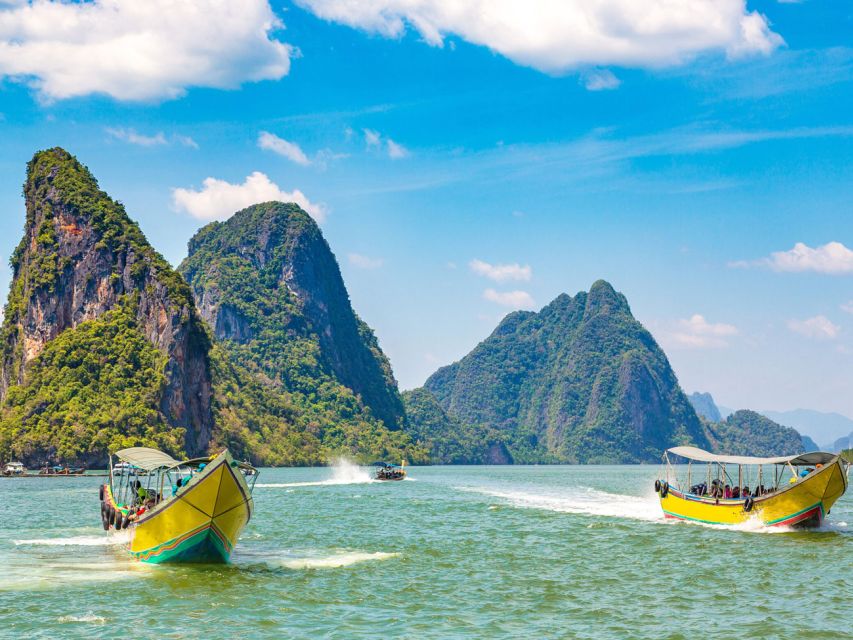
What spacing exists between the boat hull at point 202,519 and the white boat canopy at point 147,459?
1.92 m

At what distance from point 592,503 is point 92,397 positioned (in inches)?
3249

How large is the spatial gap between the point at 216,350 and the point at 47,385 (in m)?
66.7

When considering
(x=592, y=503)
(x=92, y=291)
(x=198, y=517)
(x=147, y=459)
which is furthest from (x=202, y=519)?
(x=92, y=291)

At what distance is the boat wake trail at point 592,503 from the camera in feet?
172

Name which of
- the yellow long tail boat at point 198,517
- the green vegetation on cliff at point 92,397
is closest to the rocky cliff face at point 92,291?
the green vegetation on cliff at point 92,397

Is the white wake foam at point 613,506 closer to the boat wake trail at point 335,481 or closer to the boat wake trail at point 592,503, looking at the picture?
the boat wake trail at point 592,503

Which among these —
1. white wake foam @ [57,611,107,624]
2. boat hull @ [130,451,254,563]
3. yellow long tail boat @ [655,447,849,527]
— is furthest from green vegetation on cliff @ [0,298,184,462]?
white wake foam @ [57,611,107,624]

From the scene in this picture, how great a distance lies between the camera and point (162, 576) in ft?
88.0

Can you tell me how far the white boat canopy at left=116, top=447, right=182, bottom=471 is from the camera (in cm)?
3006

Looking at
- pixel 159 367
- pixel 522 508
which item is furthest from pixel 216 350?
pixel 522 508

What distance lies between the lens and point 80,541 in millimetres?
35875

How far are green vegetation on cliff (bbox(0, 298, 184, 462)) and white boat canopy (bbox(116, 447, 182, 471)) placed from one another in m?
85.8

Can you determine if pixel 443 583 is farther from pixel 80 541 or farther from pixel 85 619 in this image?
pixel 80 541

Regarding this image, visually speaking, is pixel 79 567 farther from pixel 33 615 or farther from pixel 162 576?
pixel 33 615
